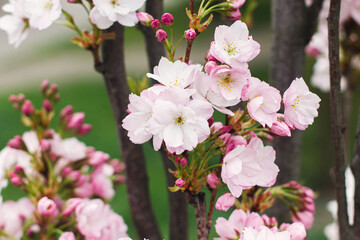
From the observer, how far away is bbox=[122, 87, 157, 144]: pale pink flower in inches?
15.0

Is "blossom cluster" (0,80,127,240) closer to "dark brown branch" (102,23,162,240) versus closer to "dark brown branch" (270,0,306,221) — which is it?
"dark brown branch" (102,23,162,240)

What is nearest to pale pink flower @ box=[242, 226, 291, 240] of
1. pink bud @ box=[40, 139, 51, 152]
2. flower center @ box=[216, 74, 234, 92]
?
flower center @ box=[216, 74, 234, 92]

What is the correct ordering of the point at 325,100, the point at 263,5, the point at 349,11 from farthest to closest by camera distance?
the point at 263,5, the point at 325,100, the point at 349,11

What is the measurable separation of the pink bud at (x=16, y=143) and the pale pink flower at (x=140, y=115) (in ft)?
1.08

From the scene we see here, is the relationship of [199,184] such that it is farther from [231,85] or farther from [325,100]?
[325,100]

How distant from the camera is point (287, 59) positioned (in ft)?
2.40

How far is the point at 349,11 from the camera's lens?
0.87 m

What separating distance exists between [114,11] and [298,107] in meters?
0.21

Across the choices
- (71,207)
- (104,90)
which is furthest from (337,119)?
(104,90)

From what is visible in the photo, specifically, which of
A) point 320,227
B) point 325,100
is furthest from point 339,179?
point 325,100

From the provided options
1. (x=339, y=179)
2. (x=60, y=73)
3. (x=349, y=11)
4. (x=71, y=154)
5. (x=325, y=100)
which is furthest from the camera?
(x=60, y=73)

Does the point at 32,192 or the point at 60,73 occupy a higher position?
the point at 32,192

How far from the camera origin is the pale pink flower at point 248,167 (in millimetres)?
396

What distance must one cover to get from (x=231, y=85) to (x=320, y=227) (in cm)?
172
